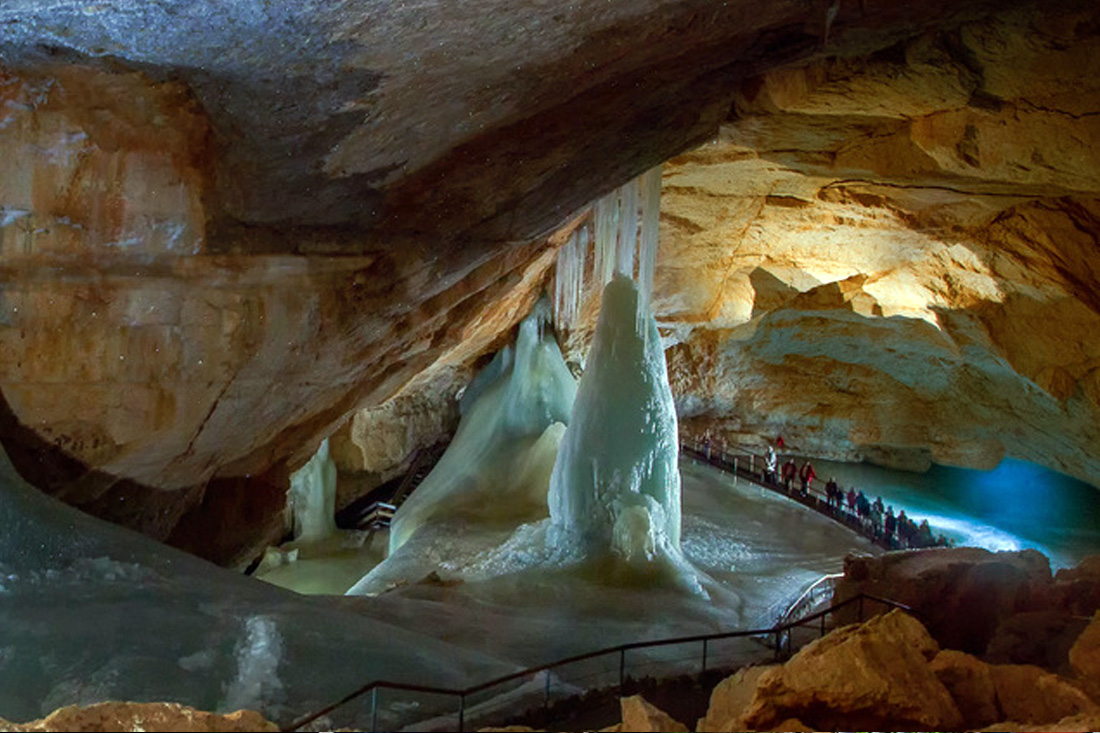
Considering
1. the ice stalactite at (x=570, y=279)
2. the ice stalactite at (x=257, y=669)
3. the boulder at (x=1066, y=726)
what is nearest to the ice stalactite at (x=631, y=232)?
the ice stalactite at (x=570, y=279)

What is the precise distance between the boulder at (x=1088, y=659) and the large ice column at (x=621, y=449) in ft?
21.8

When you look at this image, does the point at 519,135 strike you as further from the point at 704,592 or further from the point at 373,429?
the point at 373,429

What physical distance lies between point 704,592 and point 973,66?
6.59 metres

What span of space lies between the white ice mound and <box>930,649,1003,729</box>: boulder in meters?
10.3

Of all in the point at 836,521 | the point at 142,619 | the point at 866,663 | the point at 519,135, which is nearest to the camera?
the point at 866,663

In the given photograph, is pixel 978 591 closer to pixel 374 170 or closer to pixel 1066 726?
pixel 1066 726

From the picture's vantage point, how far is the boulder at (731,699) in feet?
15.6

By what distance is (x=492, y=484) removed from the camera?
16266 mm

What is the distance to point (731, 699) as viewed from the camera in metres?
5.07

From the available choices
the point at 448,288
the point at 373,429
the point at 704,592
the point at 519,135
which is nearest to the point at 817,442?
the point at 373,429

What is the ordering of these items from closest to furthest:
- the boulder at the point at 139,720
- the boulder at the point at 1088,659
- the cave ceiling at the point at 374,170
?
the boulder at the point at 139,720, the boulder at the point at 1088,659, the cave ceiling at the point at 374,170

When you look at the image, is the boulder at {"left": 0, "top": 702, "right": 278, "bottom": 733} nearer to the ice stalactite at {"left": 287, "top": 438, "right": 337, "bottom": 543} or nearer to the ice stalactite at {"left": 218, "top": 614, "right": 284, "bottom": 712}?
the ice stalactite at {"left": 218, "top": 614, "right": 284, "bottom": 712}

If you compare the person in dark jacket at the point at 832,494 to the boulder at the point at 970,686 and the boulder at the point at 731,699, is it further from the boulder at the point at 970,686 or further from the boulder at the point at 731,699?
the boulder at the point at 731,699

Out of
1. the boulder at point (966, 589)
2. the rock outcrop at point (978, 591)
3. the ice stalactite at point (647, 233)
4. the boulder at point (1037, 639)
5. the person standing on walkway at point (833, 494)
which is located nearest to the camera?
the boulder at point (1037, 639)
